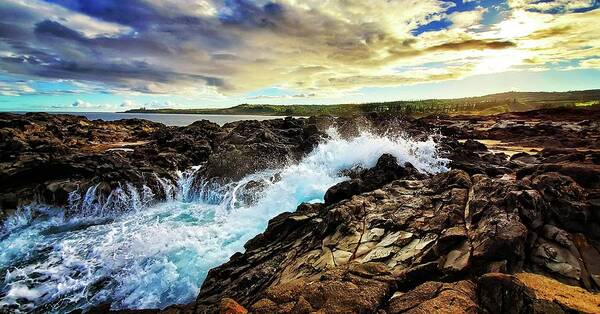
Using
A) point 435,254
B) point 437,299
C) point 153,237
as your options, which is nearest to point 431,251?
point 435,254

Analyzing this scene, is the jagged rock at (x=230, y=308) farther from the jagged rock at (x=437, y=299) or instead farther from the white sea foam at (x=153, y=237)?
the white sea foam at (x=153, y=237)

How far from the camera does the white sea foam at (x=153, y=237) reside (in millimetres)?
10031

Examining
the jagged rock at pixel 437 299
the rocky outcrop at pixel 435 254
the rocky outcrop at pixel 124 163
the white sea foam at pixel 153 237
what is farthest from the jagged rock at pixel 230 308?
the rocky outcrop at pixel 124 163

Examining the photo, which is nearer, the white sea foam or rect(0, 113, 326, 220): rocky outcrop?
the white sea foam

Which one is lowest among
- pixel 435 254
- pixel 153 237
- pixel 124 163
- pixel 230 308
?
pixel 153 237

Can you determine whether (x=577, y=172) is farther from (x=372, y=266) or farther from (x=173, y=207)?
(x=173, y=207)

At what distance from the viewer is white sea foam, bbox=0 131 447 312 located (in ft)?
32.9

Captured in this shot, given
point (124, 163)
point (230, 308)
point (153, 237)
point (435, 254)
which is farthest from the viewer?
point (124, 163)

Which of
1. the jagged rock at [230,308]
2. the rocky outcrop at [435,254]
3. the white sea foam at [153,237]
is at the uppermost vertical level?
the rocky outcrop at [435,254]

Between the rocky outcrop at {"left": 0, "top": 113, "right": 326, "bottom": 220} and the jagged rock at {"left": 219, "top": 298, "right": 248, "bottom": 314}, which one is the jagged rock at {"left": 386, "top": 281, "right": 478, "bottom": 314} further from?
the rocky outcrop at {"left": 0, "top": 113, "right": 326, "bottom": 220}

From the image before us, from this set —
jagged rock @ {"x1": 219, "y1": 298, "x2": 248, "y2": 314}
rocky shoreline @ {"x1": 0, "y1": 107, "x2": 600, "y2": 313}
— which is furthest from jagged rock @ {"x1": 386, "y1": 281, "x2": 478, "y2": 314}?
jagged rock @ {"x1": 219, "y1": 298, "x2": 248, "y2": 314}

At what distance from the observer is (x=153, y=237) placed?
533 inches

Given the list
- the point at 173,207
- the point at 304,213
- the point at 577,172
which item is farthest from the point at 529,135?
the point at 173,207

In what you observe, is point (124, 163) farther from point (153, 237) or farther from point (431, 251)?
point (431, 251)
